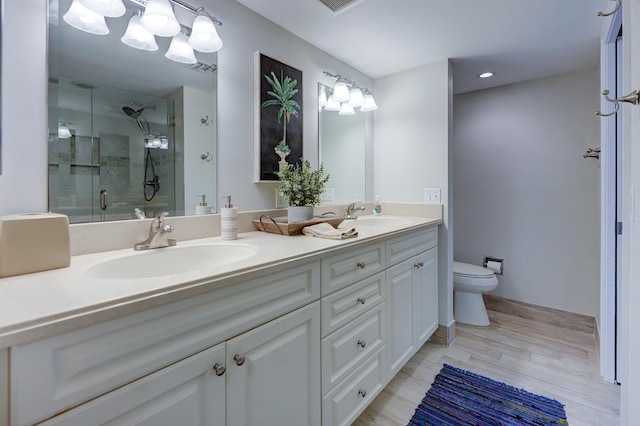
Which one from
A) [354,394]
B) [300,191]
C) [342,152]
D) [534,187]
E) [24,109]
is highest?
[342,152]

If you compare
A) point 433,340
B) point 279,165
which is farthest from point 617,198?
point 279,165

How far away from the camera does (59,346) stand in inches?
21.8

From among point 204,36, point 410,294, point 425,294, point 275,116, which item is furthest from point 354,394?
point 204,36

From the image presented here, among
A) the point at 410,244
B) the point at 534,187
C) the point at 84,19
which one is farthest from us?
the point at 534,187

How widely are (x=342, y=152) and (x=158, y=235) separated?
1469mm

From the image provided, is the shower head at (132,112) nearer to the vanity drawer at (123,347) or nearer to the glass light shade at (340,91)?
the vanity drawer at (123,347)

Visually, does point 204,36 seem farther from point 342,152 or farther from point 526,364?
point 526,364

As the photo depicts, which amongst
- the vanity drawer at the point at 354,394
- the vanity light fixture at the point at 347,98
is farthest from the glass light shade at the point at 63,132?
the vanity light fixture at the point at 347,98

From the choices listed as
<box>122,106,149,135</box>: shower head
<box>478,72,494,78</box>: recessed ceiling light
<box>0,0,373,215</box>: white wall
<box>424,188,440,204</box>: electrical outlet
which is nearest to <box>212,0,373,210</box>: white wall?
<box>0,0,373,215</box>: white wall

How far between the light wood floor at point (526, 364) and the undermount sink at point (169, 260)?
1.06 metres

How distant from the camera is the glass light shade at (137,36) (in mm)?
1167

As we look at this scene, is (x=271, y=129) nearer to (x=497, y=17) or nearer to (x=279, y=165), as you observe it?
(x=279, y=165)

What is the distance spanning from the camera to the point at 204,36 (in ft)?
4.26

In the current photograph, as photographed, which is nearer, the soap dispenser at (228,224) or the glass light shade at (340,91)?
the soap dispenser at (228,224)
